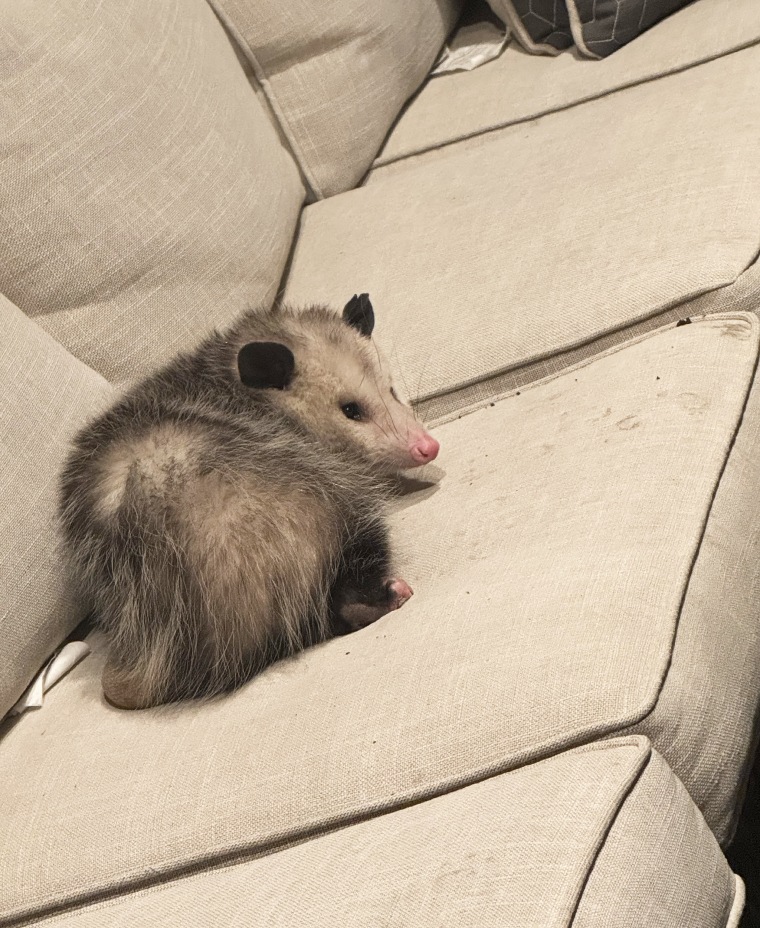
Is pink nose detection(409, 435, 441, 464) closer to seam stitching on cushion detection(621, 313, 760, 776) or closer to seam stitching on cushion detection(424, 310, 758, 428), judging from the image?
seam stitching on cushion detection(424, 310, 758, 428)

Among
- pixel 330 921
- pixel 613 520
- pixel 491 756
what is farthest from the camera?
pixel 613 520

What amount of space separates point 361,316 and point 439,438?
0.72 ft

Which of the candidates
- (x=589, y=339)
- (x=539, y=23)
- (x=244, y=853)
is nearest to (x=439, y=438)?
(x=589, y=339)

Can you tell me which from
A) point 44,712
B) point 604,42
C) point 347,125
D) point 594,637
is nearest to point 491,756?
point 594,637

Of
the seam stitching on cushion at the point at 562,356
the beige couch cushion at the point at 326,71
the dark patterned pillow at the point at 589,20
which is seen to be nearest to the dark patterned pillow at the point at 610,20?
the dark patterned pillow at the point at 589,20

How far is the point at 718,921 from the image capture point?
91 cm

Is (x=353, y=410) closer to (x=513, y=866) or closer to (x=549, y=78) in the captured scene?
(x=513, y=866)

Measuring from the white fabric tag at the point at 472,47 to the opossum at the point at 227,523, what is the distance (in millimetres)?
1219

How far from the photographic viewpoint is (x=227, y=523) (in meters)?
1.17

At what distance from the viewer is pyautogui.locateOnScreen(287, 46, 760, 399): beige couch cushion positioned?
1.53 m

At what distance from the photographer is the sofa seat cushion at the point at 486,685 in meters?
0.98

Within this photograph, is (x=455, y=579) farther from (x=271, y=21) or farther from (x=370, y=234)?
(x=271, y=21)

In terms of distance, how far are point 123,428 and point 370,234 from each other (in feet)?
2.49

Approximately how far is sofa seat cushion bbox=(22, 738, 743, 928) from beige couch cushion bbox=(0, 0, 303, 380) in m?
0.91
